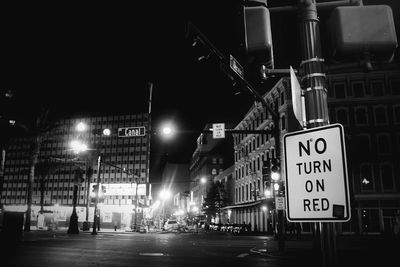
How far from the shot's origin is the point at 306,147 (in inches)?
126

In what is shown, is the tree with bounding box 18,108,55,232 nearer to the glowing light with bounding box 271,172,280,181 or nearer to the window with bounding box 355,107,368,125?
the glowing light with bounding box 271,172,280,181

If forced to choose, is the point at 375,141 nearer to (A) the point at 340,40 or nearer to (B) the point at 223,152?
(A) the point at 340,40

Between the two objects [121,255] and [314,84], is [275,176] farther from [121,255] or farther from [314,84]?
[314,84]

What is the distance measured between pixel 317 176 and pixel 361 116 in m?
38.0

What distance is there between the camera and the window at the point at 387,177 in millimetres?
34406

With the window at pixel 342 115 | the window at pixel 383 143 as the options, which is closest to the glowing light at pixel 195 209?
the window at pixel 342 115

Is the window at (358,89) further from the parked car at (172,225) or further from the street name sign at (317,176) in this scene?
the street name sign at (317,176)

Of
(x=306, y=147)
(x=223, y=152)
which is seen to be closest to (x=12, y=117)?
(x=306, y=147)

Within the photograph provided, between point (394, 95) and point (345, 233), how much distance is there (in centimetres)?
1579

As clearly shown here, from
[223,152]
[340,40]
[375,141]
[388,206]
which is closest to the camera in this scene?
[340,40]

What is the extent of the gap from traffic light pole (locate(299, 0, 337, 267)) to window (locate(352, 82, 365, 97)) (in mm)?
37470

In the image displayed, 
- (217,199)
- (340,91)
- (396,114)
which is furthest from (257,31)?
(217,199)

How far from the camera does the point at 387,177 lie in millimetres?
34688

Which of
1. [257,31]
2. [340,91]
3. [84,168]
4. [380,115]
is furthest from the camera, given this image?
[84,168]
